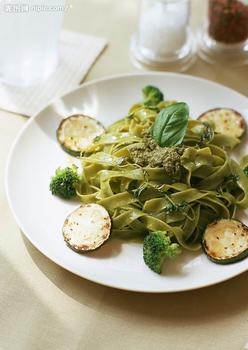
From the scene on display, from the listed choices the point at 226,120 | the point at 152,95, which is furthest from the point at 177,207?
the point at 152,95

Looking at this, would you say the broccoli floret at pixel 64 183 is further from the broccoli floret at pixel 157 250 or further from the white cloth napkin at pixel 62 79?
the white cloth napkin at pixel 62 79

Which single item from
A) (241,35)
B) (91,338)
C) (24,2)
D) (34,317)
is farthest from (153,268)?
(241,35)

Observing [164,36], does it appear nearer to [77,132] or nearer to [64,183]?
[77,132]

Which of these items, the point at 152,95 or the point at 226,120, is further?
the point at 152,95

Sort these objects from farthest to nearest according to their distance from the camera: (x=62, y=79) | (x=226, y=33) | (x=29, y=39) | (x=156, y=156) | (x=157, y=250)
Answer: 1. (x=226, y=33)
2. (x=62, y=79)
3. (x=29, y=39)
4. (x=156, y=156)
5. (x=157, y=250)

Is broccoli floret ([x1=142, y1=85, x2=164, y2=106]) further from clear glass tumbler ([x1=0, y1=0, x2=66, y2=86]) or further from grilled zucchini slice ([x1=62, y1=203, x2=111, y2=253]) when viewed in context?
grilled zucchini slice ([x1=62, y1=203, x2=111, y2=253])

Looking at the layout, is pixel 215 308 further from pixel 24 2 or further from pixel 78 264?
pixel 24 2
